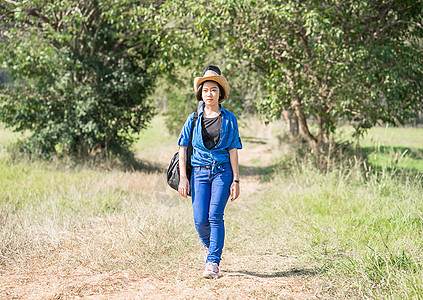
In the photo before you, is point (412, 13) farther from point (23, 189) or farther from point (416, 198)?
point (23, 189)

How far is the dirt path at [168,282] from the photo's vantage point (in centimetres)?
373

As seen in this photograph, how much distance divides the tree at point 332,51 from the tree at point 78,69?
200 cm

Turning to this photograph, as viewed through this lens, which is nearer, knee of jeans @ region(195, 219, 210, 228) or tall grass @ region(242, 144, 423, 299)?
tall grass @ region(242, 144, 423, 299)

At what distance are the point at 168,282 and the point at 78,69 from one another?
806 cm

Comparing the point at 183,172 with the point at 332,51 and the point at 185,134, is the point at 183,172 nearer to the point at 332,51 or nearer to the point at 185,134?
the point at 185,134

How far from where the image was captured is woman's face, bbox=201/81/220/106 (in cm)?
417

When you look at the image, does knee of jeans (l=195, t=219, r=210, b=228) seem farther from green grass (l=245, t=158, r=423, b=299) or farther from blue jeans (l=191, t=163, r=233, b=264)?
green grass (l=245, t=158, r=423, b=299)

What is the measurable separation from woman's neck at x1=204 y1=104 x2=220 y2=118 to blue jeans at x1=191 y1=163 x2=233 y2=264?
515 millimetres

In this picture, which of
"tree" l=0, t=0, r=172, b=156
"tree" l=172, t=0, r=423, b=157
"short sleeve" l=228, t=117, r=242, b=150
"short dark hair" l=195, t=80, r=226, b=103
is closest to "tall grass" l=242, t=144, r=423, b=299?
"short sleeve" l=228, t=117, r=242, b=150

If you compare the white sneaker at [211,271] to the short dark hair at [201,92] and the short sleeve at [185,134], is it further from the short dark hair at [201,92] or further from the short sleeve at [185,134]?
the short dark hair at [201,92]

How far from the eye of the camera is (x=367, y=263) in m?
3.79

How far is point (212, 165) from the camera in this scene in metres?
4.11

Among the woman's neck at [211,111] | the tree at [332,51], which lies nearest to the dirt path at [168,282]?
the woman's neck at [211,111]

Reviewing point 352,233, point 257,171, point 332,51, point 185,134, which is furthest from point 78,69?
point 352,233
